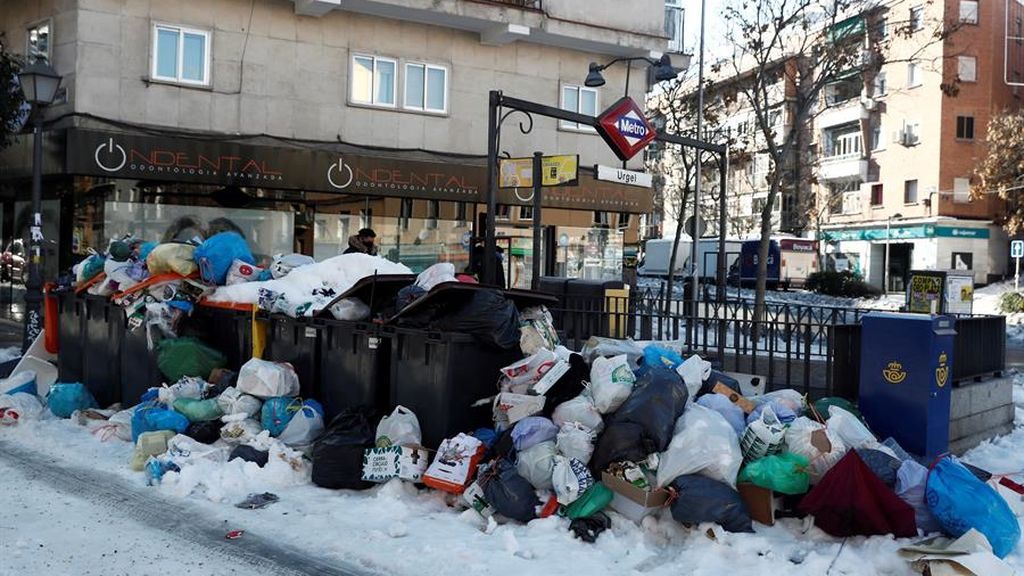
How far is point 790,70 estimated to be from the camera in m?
21.5

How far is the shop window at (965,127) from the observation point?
42938mm

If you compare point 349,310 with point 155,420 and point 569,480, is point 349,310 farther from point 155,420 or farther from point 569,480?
point 569,480

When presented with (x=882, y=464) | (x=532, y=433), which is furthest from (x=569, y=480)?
(x=882, y=464)

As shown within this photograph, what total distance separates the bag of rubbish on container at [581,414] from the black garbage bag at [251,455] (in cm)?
218

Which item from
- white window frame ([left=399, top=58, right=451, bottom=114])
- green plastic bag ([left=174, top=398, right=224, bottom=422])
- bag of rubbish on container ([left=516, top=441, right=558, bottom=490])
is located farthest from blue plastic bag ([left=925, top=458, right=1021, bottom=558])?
white window frame ([left=399, top=58, right=451, bottom=114])

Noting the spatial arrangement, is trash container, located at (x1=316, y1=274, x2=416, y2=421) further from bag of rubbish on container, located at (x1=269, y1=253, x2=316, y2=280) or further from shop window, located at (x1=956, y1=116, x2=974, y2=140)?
shop window, located at (x1=956, y1=116, x2=974, y2=140)

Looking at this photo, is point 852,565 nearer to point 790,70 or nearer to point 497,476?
point 497,476

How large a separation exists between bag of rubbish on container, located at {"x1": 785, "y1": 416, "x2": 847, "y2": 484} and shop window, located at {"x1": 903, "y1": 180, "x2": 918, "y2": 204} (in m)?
43.1

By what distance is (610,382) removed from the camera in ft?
19.9

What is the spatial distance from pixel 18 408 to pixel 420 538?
514cm

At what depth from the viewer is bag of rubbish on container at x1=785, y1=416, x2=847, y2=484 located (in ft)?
18.0

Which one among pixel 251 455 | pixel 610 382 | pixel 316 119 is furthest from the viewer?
pixel 316 119

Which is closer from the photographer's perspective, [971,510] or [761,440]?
[971,510]

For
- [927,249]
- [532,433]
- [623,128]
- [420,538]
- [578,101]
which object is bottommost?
[420,538]
